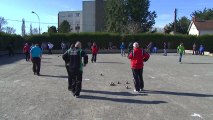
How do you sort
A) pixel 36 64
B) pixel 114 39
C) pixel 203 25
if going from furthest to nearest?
1. pixel 203 25
2. pixel 114 39
3. pixel 36 64

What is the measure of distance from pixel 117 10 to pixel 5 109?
77733mm

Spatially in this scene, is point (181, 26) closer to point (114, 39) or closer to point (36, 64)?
point (114, 39)

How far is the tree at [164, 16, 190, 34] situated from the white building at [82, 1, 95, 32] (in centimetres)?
2602

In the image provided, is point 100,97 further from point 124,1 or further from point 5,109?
point 124,1

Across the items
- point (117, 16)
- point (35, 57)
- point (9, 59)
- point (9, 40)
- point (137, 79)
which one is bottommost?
point (9, 59)

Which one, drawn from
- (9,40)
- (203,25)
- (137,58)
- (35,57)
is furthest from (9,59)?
(203,25)

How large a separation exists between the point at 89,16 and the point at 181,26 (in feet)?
100

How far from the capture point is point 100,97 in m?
12.4

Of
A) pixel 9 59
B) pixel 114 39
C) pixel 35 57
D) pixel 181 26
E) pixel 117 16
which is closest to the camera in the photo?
pixel 35 57

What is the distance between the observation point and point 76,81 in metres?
12.6

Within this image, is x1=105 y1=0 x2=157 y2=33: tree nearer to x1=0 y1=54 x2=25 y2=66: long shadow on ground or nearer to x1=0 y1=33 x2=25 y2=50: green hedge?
x1=0 y1=33 x2=25 y2=50: green hedge

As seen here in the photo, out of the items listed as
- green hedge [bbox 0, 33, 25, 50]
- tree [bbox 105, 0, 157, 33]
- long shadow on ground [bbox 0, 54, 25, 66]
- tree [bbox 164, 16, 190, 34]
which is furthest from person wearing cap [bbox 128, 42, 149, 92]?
tree [bbox 164, 16, 190, 34]

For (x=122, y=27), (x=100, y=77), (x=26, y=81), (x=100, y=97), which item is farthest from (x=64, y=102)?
(x=122, y=27)

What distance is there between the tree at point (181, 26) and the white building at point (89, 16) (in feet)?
85.4
